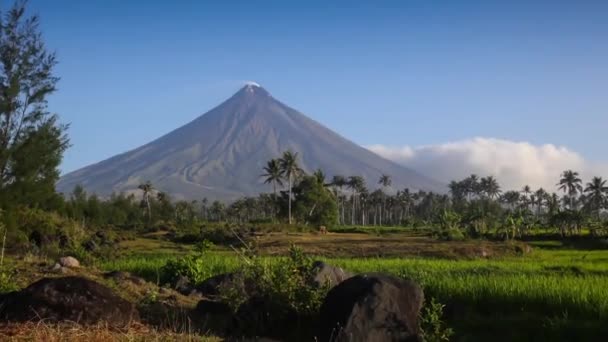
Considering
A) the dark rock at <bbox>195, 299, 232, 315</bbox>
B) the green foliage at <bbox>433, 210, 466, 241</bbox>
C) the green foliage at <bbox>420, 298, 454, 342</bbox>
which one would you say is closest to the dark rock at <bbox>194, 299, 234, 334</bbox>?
the dark rock at <bbox>195, 299, 232, 315</bbox>

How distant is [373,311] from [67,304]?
4.74 metres

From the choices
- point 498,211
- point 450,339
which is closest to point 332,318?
point 450,339

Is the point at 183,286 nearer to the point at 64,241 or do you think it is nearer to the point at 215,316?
the point at 215,316

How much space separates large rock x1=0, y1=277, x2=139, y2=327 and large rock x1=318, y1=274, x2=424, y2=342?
10.7 feet

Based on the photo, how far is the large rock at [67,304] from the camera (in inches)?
364

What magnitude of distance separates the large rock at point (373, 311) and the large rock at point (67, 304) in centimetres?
327

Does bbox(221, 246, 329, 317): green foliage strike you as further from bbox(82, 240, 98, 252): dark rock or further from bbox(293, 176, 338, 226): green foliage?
bbox(293, 176, 338, 226): green foliage

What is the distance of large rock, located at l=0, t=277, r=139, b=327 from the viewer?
9.25 metres

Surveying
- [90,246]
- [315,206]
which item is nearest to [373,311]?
[90,246]

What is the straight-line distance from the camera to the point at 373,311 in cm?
1048

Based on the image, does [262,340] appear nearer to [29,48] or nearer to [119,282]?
[119,282]

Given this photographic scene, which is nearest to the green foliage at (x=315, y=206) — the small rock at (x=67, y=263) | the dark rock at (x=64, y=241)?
the dark rock at (x=64, y=241)

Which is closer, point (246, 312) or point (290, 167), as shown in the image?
point (246, 312)

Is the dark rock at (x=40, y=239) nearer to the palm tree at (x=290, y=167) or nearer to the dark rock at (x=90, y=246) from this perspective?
the dark rock at (x=90, y=246)
